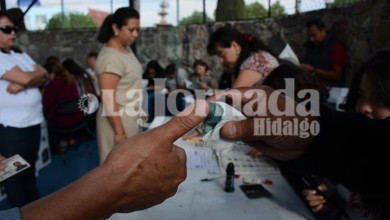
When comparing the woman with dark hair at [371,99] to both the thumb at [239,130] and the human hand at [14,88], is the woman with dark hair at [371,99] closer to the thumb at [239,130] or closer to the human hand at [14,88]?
the thumb at [239,130]

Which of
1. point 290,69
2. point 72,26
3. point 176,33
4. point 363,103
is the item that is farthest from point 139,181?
point 72,26

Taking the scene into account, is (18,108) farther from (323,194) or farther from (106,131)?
(323,194)

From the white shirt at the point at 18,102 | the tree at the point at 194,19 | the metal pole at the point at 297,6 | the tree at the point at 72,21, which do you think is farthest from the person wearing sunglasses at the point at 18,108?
the tree at the point at 72,21

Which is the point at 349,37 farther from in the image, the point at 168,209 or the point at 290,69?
the point at 168,209

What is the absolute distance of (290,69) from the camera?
71.7 inches

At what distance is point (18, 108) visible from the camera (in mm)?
2045

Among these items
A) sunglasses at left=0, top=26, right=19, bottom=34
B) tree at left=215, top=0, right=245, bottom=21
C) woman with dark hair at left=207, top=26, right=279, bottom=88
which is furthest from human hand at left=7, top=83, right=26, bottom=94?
tree at left=215, top=0, right=245, bottom=21

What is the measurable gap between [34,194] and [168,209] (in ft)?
4.93

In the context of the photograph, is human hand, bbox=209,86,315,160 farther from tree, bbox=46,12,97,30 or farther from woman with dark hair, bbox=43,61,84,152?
tree, bbox=46,12,97,30

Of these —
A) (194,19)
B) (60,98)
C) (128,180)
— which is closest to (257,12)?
(194,19)

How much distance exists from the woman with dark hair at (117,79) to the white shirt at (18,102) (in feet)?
1.45

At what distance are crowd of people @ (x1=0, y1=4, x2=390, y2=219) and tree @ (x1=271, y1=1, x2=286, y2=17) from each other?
15.0 feet

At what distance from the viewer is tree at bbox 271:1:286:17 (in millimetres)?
6477

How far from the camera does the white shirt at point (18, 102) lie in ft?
6.43
